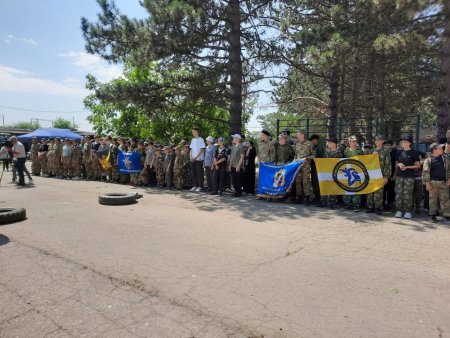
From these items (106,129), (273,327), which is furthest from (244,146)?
(106,129)

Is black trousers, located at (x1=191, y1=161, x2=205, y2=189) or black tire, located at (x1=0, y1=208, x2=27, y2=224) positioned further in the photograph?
black trousers, located at (x1=191, y1=161, x2=205, y2=189)

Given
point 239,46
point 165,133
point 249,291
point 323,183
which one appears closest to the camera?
point 249,291

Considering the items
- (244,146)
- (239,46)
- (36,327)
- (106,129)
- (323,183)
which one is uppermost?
(239,46)

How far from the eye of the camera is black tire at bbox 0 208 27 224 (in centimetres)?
759

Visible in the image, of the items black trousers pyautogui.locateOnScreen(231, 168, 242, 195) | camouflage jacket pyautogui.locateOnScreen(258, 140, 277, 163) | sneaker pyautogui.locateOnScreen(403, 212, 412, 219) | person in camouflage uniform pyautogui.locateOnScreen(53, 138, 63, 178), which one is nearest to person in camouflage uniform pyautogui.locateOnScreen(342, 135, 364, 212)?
sneaker pyautogui.locateOnScreen(403, 212, 412, 219)

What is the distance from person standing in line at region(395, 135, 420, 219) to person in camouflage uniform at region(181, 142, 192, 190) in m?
6.74

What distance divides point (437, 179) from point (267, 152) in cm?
445

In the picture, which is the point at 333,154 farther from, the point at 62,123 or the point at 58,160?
the point at 62,123

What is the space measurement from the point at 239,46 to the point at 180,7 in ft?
11.1

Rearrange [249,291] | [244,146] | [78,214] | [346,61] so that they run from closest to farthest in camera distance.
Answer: [249,291] < [78,214] < [346,61] < [244,146]

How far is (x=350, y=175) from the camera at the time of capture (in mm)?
9070

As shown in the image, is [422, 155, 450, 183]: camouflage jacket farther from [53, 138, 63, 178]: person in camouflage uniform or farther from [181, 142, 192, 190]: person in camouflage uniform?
[53, 138, 63, 178]: person in camouflage uniform

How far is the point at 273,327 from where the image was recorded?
344 centimetres

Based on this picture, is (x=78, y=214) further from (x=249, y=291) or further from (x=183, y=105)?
(x=183, y=105)
